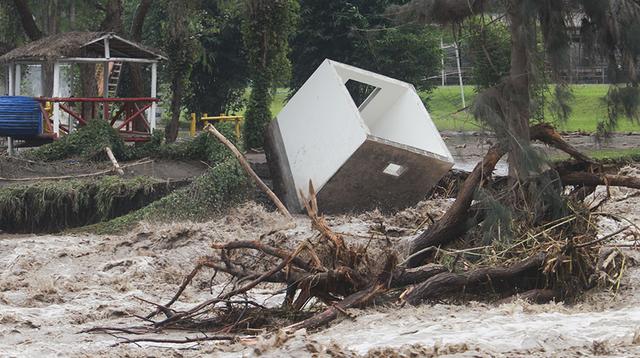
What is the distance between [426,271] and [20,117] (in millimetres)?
15746

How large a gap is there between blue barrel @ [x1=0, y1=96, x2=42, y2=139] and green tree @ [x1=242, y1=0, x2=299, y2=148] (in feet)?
17.9

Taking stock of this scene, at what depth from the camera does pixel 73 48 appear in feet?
89.6

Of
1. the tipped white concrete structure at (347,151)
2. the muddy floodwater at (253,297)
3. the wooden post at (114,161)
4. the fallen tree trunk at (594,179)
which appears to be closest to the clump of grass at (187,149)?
the wooden post at (114,161)

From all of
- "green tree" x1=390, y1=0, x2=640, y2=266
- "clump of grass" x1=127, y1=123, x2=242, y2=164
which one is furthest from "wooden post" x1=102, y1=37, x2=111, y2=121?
"green tree" x1=390, y1=0, x2=640, y2=266

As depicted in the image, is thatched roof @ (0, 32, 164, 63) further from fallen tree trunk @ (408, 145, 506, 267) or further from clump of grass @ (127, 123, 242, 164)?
fallen tree trunk @ (408, 145, 506, 267)

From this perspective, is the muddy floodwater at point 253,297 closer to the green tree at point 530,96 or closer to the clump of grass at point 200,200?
the clump of grass at point 200,200

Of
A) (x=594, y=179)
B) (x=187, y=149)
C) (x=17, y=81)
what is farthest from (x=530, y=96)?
(x=17, y=81)

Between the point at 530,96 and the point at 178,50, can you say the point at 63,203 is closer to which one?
the point at 530,96

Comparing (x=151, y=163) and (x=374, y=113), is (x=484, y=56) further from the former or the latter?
(x=151, y=163)

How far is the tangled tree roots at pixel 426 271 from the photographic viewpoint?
13.3 metres

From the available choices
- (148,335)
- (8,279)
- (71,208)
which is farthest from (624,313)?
(71,208)

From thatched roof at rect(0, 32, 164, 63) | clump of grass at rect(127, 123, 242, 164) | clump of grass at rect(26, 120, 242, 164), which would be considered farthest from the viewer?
thatched roof at rect(0, 32, 164, 63)

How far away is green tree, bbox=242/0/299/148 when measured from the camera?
97.9ft

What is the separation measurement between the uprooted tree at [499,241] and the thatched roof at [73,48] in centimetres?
1332
